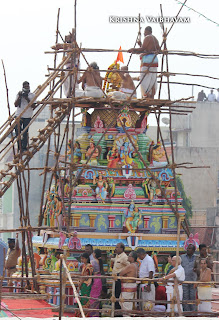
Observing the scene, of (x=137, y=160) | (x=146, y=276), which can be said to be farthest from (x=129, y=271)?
(x=137, y=160)

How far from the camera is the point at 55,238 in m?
22.4

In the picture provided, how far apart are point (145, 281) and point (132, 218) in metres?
2.02

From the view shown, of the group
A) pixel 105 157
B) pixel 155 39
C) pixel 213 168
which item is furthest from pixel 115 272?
pixel 213 168

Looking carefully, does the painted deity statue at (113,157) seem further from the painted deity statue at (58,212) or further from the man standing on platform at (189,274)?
the man standing on platform at (189,274)

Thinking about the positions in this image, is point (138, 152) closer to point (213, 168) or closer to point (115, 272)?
point (115, 272)

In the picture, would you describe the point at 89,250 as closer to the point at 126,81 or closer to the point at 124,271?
the point at 124,271

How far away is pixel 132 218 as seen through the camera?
2233cm

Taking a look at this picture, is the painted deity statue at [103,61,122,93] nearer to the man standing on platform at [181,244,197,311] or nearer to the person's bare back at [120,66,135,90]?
the person's bare back at [120,66,135,90]

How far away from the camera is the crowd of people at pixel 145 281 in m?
20.3

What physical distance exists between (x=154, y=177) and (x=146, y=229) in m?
1.20

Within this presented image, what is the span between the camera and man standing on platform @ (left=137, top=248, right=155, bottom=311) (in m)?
20.6

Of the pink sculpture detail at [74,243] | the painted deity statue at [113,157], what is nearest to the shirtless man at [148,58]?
the painted deity statue at [113,157]

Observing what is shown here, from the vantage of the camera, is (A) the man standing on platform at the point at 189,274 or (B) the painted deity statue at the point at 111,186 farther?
(B) the painted deity statue at the point at 111,186

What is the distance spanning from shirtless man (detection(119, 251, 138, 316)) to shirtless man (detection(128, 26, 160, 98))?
188 inches
